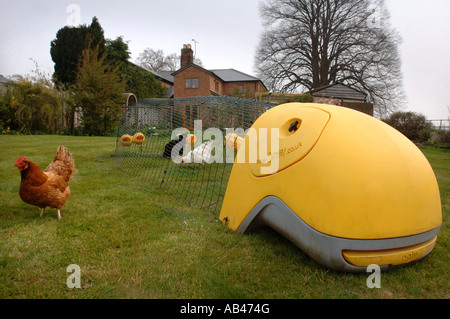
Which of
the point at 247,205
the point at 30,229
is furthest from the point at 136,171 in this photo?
the point at 247,205

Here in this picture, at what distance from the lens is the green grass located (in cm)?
157

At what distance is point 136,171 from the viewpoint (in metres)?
5.07

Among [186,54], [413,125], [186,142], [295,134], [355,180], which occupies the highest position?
[186,54]

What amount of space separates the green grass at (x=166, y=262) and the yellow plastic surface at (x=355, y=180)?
0.36 meters

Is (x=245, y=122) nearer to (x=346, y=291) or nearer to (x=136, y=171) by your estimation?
(x=346, y=291)

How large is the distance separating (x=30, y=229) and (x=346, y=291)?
9.03 ft

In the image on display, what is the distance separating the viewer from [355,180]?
155 cm

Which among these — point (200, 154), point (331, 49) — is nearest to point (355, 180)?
point (200, 154)

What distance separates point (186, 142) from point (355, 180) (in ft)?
14.7

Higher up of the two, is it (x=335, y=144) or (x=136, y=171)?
(x=335, y=144)

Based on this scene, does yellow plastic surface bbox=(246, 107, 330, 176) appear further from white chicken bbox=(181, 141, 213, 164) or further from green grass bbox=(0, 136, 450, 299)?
white chicken bbox=(181, 141, 213, 164)

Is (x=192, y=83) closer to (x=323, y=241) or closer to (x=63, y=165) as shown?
(x=63, y=165)

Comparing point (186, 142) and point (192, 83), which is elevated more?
point (192, 83)
